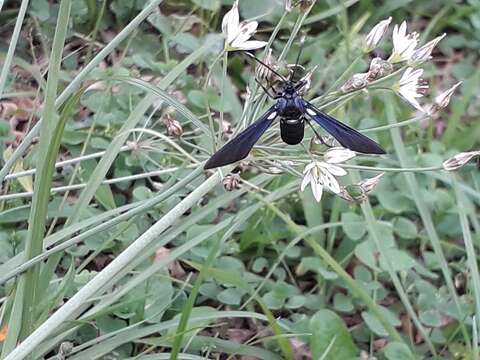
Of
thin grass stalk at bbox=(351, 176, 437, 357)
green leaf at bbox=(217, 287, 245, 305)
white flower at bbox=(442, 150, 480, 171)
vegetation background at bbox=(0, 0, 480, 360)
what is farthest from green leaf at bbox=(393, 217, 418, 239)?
white flower at bbox=(442, 150, 480, 171)

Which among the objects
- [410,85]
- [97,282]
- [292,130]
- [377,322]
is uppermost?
[410,85]

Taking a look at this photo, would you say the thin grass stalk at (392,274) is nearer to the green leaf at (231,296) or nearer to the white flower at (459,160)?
the green leaf at (231,296)

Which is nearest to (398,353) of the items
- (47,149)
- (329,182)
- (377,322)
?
(377,322)

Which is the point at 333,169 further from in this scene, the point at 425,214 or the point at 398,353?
the point at 425,214

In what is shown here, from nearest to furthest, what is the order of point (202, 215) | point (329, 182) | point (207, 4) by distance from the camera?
point (329, 182) → point (202, 215) → point (207, 4)

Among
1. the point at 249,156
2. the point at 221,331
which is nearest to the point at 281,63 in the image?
the point at 249,156

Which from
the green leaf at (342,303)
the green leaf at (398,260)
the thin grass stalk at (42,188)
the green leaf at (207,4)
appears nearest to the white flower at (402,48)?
the thin grass stalk at (42,188)
